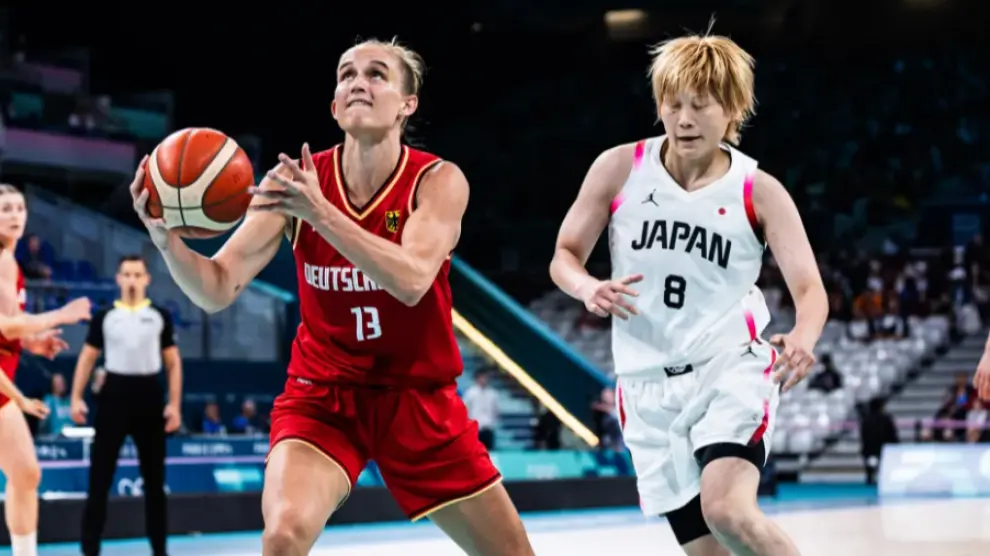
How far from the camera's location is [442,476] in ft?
13.3

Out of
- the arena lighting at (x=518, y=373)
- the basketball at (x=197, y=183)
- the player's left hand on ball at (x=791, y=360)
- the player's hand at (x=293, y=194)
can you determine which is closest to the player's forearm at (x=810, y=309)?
the player's left hand on ball at (x=791, y=360)

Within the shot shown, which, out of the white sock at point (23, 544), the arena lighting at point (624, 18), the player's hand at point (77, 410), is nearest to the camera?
the white sock at point (23, 544)

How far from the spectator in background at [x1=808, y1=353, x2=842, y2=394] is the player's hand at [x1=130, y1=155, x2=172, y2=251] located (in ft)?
56.1

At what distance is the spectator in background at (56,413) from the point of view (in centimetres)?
1335

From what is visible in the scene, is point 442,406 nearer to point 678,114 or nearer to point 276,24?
point 678,114

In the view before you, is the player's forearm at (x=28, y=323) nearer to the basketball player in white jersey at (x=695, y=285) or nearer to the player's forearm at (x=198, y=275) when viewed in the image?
the player's forearm at (x=198, y=275)

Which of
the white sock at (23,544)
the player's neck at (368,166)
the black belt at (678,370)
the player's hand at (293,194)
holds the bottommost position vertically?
the white sock at (23,544)

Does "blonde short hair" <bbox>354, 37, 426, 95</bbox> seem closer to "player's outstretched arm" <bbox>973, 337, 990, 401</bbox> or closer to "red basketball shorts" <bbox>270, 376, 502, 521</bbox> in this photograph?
"red basketball shorts" <bbox>270, 376, 502, 521</bbox>

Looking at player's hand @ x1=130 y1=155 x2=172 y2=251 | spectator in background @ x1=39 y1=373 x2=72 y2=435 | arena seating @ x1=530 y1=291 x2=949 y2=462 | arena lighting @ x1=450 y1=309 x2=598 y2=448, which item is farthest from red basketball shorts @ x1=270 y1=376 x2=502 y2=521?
arena seating @ x1=530 y1=291 x2=949 y2=462

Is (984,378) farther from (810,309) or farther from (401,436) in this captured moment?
(401,436)

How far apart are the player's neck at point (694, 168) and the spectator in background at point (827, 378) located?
52.3 feet

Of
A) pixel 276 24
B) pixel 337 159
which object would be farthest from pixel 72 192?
pixel 337 159

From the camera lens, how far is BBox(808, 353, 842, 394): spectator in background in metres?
19.8

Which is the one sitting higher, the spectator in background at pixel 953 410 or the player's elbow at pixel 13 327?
the player's elbow at pixel 13 327
